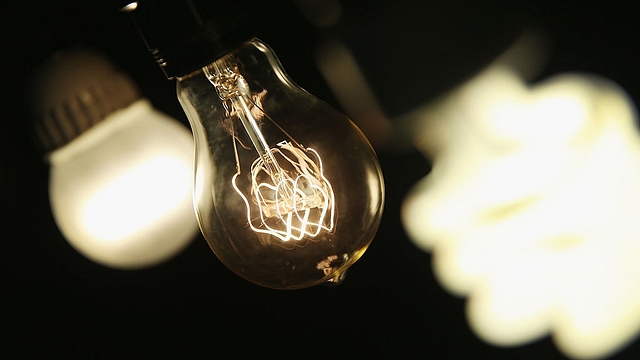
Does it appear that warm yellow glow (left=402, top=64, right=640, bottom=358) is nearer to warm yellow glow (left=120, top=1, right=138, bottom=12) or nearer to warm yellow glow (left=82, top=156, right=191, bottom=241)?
warm yellow glow (left=82, top=156, right=191, bottom=241)

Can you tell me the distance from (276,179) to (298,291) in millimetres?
377

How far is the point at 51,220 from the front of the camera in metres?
0.99

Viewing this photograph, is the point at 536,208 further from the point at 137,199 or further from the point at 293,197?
the point at 137,199

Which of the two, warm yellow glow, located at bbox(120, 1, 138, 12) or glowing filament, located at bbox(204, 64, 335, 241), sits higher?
warm yellow glow, located at bbox(120, 1, 138, 12)

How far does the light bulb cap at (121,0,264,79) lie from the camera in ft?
2.07

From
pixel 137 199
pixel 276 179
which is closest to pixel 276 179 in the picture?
pixel 276 179

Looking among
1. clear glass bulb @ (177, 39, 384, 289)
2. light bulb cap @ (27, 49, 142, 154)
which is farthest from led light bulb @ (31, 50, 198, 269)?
clear glass bulb @ (177, 39, 384, 289)

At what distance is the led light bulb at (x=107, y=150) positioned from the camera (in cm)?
90

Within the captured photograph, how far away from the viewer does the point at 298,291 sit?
103 centimetres

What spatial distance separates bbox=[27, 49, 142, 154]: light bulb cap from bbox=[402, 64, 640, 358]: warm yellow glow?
44cm

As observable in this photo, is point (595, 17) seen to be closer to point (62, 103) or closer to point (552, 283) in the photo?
point (552, 283)

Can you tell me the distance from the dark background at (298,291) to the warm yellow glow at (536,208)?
28mm

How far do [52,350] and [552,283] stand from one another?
2.66 feet

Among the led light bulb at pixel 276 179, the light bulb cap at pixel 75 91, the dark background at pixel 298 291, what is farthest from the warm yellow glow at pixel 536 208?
the light bulb cap at pixel 75 91
